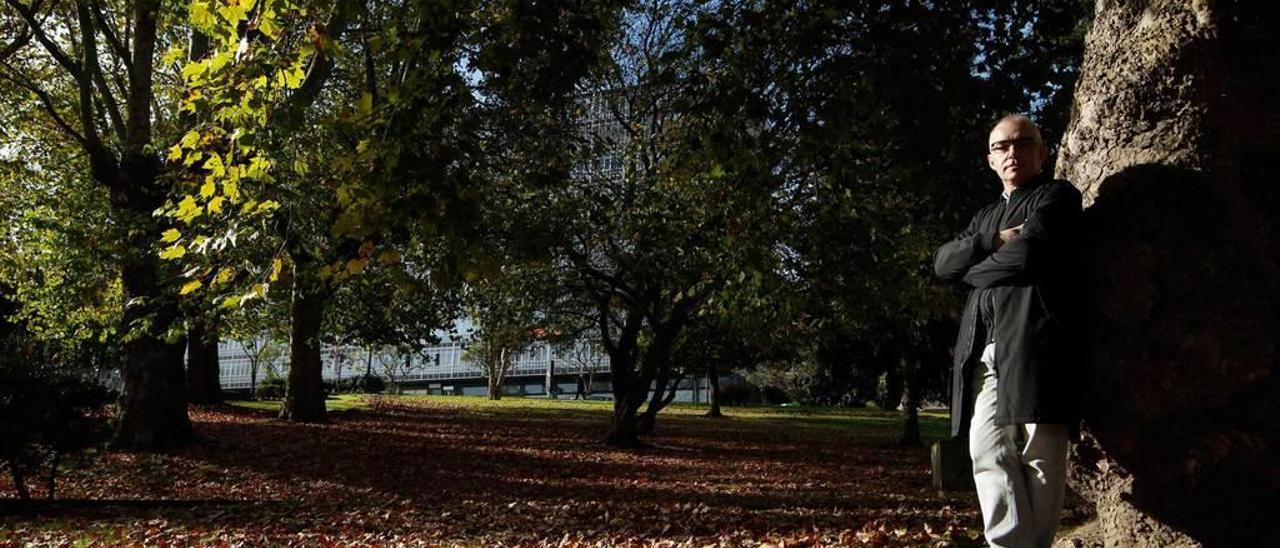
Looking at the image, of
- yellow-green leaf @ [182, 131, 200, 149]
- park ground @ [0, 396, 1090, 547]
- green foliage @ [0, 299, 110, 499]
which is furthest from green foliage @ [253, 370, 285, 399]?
yellow-green leaf @ [182, 131, 200, 149]

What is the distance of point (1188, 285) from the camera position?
11.9ft

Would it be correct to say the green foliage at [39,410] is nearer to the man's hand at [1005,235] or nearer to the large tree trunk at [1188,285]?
the man's hand at [1005,235]

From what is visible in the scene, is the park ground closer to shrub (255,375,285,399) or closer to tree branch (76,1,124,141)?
tree branch (76,1,124,141)

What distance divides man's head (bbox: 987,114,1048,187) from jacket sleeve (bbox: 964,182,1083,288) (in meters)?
0.25

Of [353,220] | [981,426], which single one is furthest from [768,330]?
[981,426]

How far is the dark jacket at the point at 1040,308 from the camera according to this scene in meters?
3.60

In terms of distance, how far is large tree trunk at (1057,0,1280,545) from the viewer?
3.56 metres

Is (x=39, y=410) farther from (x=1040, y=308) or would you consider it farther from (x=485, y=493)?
(x=1040, y=308)

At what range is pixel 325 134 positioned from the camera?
35.7 ft

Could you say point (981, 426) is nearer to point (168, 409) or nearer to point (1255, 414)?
point (1255, 414)

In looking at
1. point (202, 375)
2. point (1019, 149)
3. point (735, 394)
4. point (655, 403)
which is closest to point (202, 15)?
point (1019, 149)

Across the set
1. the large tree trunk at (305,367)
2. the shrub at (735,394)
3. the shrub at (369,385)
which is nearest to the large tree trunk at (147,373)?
the large tree trunk at (305,367)

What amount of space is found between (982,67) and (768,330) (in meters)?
10.4

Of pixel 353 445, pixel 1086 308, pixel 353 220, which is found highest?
pixel 353 220
